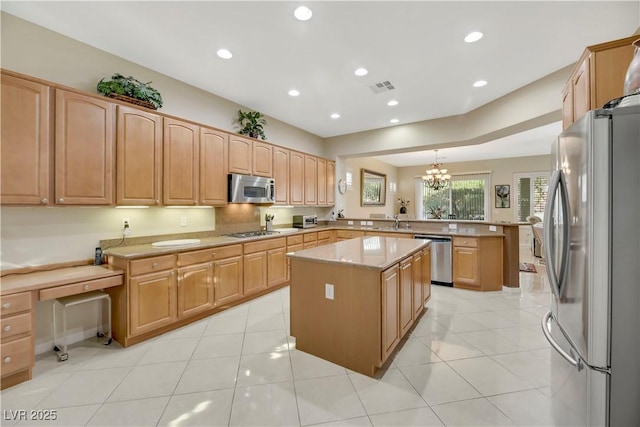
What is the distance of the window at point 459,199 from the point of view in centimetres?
850

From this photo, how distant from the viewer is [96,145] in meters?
2.49

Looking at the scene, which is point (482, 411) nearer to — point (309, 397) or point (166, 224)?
point (309, 397)

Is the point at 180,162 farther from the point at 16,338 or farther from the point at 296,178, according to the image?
the point at 296,178

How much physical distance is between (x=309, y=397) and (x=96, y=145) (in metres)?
2.91

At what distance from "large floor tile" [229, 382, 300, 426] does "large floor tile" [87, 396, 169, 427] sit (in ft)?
1.64

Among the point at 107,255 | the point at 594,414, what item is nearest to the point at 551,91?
the point at 594,414

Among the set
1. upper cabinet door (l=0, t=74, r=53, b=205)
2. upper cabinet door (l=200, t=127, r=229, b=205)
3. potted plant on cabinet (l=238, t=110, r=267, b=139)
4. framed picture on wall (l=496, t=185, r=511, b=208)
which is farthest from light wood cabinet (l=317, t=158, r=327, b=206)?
framed picture on wall (l=496, t=185, r=511, b=208)

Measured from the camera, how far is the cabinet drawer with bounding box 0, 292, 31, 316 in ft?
6.26

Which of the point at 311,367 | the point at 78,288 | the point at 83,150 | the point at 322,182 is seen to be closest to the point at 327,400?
the point at 311,367

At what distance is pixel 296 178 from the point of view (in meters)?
5.06

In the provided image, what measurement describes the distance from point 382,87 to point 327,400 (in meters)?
3.68

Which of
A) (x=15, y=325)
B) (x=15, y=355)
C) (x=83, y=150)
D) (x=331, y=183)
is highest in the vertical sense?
(x=331, y=183)

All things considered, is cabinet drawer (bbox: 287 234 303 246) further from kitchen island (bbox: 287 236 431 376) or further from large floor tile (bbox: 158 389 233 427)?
large floor tile (bbox: 158 389 233 427)

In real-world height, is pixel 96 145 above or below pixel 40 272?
above
